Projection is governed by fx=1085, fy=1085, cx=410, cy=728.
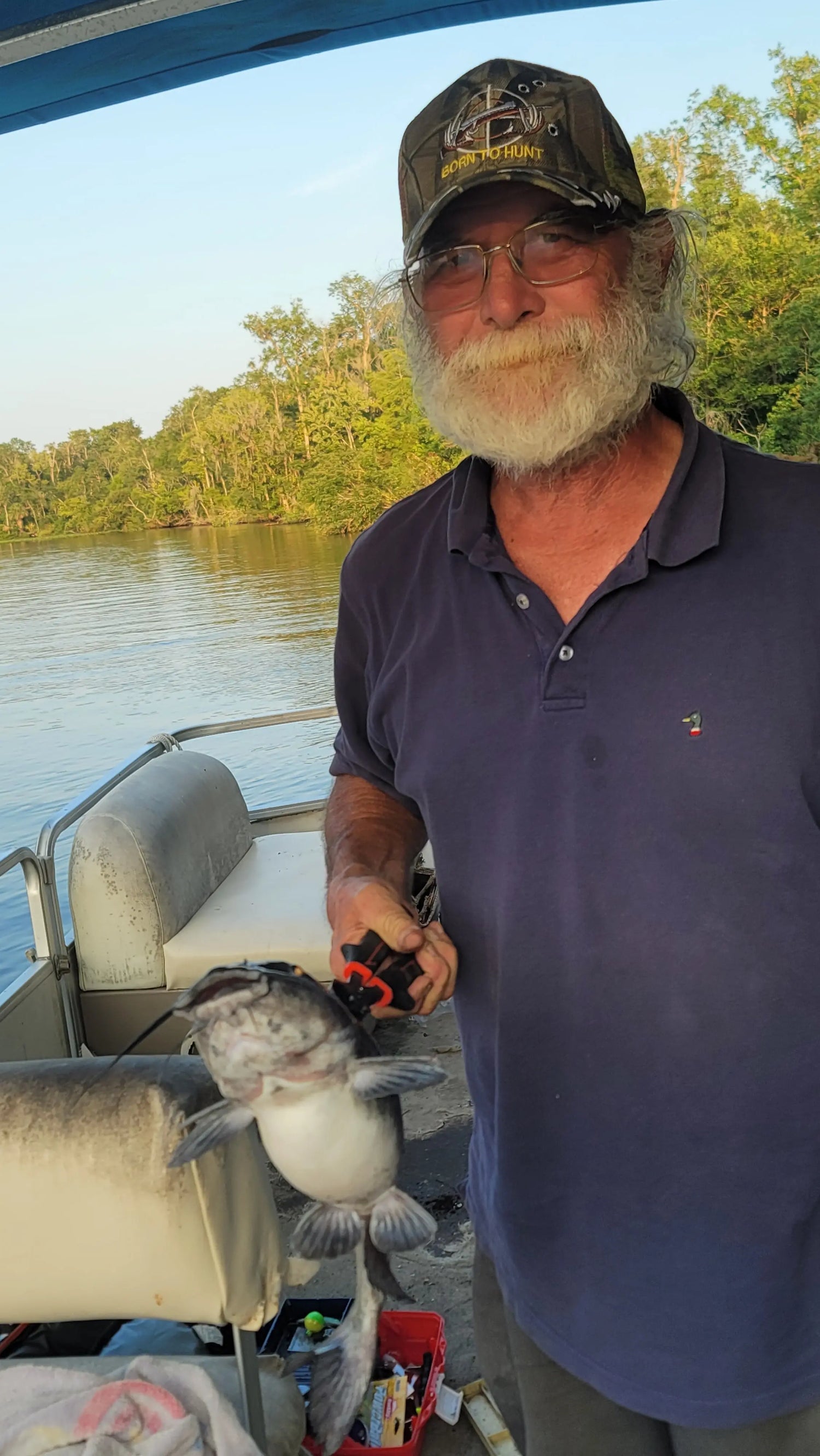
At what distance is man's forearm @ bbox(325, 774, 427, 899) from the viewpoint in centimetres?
163

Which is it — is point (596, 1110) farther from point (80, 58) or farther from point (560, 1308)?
point (80, 58)

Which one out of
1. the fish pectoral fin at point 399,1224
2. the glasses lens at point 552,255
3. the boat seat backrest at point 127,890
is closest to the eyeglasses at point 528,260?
the glasses lens at point 552,255

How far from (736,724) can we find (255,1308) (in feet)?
3.78

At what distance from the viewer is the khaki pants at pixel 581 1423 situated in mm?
1306

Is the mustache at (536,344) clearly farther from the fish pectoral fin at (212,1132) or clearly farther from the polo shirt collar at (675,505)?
the fish pectoral fin at (212,1132)

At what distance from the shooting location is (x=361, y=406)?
3231cm

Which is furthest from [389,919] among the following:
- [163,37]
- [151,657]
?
[151,657]

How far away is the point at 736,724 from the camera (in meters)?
1.23

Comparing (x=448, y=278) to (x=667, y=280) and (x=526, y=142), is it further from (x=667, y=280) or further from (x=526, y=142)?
(x=667, y=280)

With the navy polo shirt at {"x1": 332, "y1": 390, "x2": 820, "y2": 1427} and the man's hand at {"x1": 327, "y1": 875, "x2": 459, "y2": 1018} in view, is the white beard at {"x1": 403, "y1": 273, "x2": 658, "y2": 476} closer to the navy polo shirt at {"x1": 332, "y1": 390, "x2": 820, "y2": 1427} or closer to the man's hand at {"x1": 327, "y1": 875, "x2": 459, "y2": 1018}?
the navy polo shirt at {"x1": 332, "y1": 390, "x2": 820, "y2": 1427}

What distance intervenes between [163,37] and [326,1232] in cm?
228

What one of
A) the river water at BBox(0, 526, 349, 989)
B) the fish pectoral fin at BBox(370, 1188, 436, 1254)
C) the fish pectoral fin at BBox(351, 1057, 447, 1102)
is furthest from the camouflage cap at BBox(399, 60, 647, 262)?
the river water at BBox(0, 526, 349, 989)

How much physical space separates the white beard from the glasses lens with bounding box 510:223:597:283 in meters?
0.06

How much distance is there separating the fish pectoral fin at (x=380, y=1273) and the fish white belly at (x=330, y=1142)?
11 centimetres
